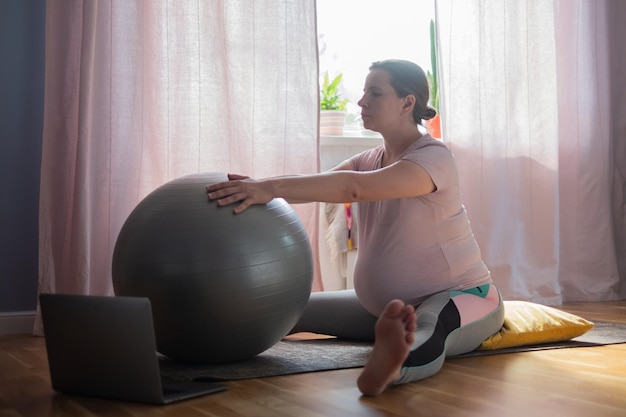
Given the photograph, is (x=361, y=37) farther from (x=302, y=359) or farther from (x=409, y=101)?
(x=302, y=359)

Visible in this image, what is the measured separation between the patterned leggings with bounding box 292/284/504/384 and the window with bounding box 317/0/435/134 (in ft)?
5.33

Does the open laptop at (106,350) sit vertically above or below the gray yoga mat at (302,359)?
above

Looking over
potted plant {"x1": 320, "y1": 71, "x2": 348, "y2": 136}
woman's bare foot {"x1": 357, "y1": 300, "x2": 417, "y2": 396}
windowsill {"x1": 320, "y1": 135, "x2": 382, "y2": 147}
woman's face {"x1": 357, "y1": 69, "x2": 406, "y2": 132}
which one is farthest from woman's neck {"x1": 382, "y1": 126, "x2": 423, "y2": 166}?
potted plant {"x1": 320, "y1": 71, "x2": 348, "y2": 136}

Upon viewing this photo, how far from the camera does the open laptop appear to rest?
1.72 metres

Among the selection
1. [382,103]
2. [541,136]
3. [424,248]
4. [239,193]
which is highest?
[382,103]

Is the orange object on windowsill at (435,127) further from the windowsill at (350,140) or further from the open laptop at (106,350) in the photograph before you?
the open laptop at (106,350)

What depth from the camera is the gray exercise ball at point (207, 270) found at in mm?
1974

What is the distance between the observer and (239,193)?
2066mm

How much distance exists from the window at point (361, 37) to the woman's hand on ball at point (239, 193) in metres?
2.10

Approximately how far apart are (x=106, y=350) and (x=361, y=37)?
2.81 m

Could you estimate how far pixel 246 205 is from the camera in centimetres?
206

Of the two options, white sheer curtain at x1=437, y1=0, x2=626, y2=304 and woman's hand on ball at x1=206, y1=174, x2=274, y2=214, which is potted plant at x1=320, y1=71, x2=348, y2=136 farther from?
woman's hand on ball at x1=206, y1=174, x2=274, y2=214

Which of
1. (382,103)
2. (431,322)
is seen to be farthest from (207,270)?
(382,103)

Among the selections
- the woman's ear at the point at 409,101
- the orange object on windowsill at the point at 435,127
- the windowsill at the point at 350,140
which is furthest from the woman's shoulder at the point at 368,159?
the orange object on windowsill at the point at 435,127
